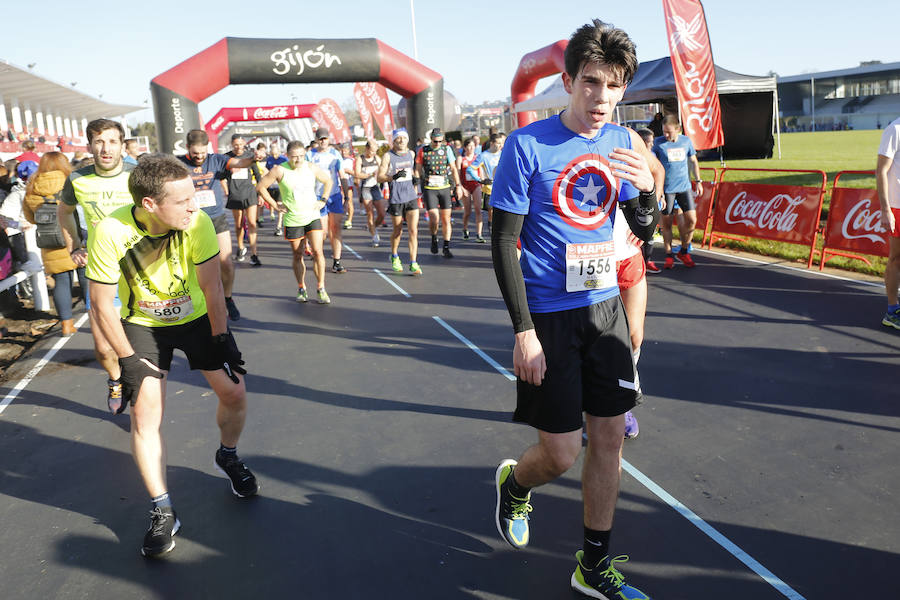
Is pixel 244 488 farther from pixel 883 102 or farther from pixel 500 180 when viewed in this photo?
pixel 883 102

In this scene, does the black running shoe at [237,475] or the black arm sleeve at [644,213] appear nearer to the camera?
the black arm sleeve at [644,213]

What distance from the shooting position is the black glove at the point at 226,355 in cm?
326

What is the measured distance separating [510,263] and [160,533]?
2126mm

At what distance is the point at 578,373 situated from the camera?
2484 millimetres

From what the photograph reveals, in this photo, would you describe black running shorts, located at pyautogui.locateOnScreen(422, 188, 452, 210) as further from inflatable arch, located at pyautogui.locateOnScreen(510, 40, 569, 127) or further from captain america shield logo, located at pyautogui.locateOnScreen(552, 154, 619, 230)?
captain america shield logo, located at pyautogui.locateOnScreen(552, 154, 619, 230)

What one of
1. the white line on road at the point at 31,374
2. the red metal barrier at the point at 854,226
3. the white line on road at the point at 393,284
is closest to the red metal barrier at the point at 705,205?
the red metal barrier at the point at 854,226

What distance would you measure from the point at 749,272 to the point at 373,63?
34.6 ft

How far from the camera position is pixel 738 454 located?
386 cm

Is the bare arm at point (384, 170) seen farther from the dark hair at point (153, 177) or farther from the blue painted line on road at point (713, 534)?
the dark hair at point (153, 177)

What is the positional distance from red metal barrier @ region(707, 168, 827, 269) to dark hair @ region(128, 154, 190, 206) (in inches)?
327

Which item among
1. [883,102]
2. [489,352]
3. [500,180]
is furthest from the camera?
[883,102]

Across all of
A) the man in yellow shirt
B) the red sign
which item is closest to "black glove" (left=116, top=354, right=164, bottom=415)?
the man in yellow shirt

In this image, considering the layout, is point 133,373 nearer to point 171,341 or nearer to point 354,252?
point 171,341

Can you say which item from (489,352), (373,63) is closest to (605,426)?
(489,352)
